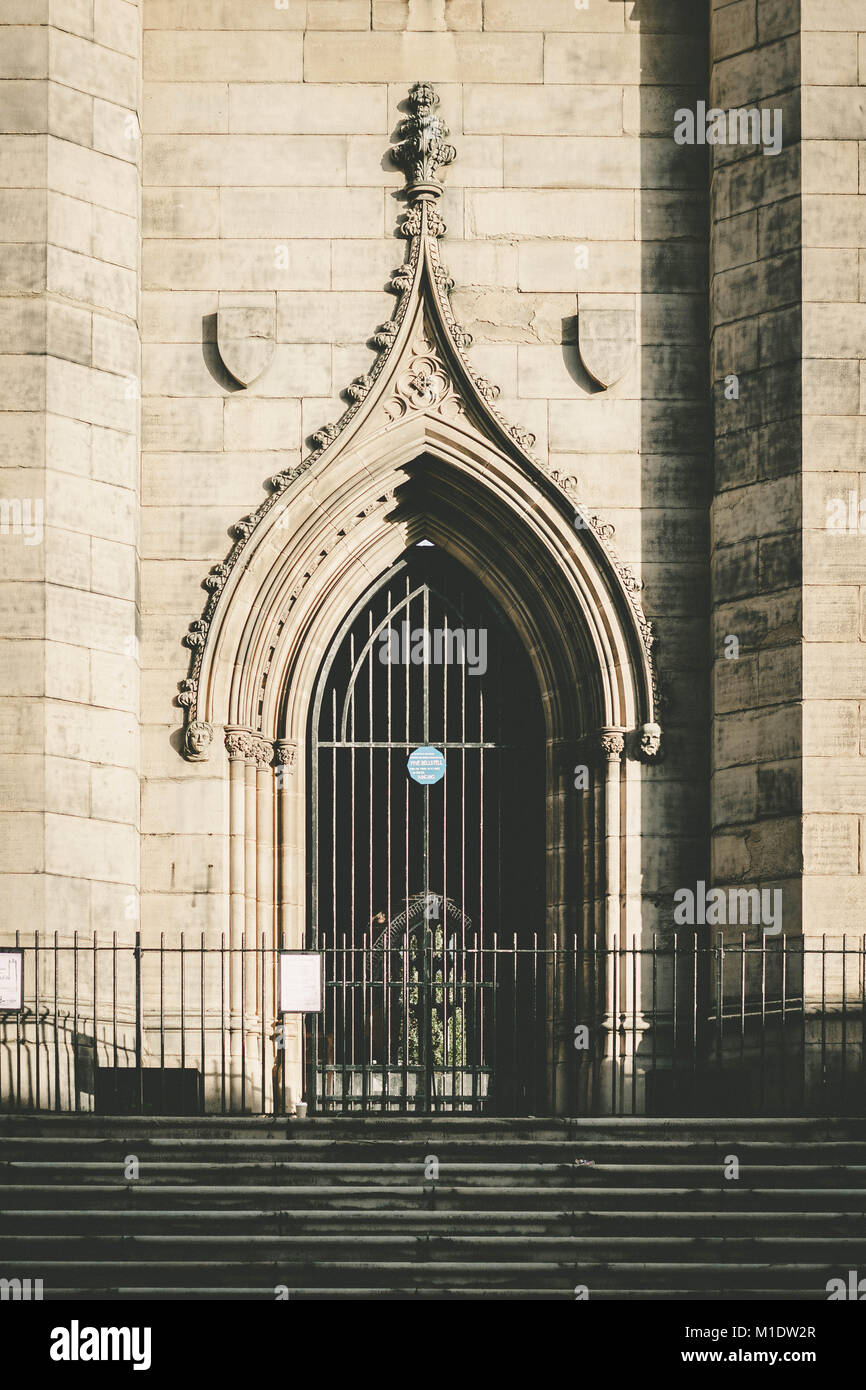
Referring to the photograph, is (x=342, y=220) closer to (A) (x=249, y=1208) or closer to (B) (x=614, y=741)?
(B) (x=614, y=741)

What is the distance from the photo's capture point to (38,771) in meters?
17.8

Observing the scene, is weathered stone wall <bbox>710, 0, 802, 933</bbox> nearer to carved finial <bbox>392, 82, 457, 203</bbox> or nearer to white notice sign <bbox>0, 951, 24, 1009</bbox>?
carved finial <bbox>392, 82, 457, 203</bbox>

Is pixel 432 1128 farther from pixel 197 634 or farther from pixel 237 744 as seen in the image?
pixel 197 634

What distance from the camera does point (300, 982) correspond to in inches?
667

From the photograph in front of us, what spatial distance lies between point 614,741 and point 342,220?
4.94 meters

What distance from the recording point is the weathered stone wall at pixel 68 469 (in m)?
17.9

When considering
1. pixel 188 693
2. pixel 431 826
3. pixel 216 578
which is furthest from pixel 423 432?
pixel 431 826

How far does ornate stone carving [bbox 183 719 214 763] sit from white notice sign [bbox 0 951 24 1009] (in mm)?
2864

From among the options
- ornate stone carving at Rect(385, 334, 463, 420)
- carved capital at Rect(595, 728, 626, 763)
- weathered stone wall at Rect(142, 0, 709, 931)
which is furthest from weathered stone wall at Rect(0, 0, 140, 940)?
carved capital at Rect(595, 728, 626, 763)

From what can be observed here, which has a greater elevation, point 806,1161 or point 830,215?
point 830,215

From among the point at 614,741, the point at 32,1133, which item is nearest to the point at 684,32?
the point at 614,741

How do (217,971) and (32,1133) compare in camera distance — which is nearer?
(32,1133)

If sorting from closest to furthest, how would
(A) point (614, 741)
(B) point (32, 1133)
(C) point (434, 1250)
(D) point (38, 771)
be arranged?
1. (C) point (434, 1250)
2. (B) point (32, 1133)
3. (D) point (38, 771)
4. (A) point (614, 741)

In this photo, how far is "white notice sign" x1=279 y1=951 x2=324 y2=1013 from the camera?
1686 cm
